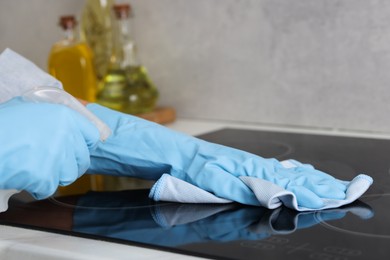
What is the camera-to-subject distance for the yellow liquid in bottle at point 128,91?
4.06ft

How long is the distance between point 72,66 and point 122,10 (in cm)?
14

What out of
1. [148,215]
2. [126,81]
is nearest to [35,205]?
[148,215]

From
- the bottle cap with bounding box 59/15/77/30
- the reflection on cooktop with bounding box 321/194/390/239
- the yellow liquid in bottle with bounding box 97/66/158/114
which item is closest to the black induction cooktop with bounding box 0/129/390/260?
the reflection on cooktop with bounding box 321/194/390/239

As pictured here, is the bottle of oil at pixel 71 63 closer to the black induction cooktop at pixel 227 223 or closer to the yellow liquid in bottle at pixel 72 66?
the yellow liquid in bottle at pixel 72 66

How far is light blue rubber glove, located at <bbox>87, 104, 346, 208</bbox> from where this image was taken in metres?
0.75

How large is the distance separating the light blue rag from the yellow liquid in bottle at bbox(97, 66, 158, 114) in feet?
1.58

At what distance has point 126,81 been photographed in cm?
125

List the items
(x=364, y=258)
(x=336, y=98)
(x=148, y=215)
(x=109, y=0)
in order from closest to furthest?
(x=364, y=258), (x=148, y=215), (x=336, y=98), (x=109, y=0)

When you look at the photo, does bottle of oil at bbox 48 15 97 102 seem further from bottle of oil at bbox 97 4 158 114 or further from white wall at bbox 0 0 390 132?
white wall at bbox 0 0 390 132

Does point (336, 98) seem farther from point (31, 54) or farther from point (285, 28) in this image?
point (31, 54)

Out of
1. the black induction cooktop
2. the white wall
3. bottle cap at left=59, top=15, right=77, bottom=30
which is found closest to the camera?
the black induction cooktop

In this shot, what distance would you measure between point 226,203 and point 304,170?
0.38 ft

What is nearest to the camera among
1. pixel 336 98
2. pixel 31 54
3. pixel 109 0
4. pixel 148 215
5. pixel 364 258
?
pixel 364 258

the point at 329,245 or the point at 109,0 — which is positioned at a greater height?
the point at 109,0
